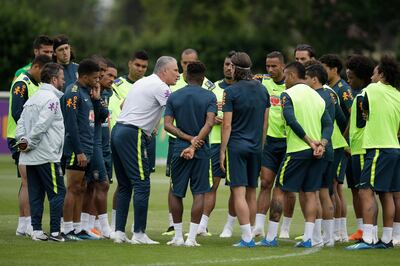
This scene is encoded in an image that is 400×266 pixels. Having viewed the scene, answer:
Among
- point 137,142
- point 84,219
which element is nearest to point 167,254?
point 137,142

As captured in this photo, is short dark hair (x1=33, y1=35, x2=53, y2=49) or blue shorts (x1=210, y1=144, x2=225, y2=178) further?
blue shorts (x1=210, y1=144, x2=225, y2=178)

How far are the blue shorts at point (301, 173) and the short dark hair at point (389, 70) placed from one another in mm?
1377

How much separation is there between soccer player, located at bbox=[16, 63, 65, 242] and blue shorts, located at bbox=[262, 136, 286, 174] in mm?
3050

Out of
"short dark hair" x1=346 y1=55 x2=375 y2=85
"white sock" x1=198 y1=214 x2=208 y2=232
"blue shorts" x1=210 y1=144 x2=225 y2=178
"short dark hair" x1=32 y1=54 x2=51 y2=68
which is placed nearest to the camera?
"short dark hair" x1=346 y1=55 x2=375 y2=85

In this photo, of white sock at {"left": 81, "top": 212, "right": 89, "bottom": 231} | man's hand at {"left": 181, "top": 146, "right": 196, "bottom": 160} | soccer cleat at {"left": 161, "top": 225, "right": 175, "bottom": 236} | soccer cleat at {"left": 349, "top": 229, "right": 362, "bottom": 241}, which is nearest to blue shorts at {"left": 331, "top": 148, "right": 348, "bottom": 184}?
soccer cleat at {"left": 349, "top": 229, "right": 362, "bottom": 241}

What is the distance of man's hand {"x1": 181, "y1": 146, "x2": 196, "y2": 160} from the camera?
13.7 meters

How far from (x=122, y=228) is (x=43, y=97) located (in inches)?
78.1

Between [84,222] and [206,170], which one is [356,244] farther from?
[84,222]

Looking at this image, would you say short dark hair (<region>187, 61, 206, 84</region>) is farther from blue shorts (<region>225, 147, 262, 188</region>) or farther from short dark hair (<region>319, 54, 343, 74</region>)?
short dark hair (<region>319, 54, 343, 74</region>)

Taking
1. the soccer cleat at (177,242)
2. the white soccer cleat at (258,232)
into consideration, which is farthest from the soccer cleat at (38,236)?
the white soccer cleat at (258,232)

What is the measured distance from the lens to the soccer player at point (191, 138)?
13.8m

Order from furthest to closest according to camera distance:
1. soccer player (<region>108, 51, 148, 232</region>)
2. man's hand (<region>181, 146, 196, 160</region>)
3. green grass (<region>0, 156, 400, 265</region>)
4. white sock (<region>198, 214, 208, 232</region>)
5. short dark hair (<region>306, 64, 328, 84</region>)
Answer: soccer player (<region>108, 51, 148, 232</region>)
white sock (<region>198, 214, 208, 232</region>)
short dark hair (<region>306, 64, 328, 84</region>)
man's hand (<region>181, 146, 196, 160</region>)
green grass (<region>0, 156, 400, 265</region>)

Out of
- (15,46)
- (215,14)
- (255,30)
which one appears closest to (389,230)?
(15,46)

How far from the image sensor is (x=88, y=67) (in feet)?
47.0
